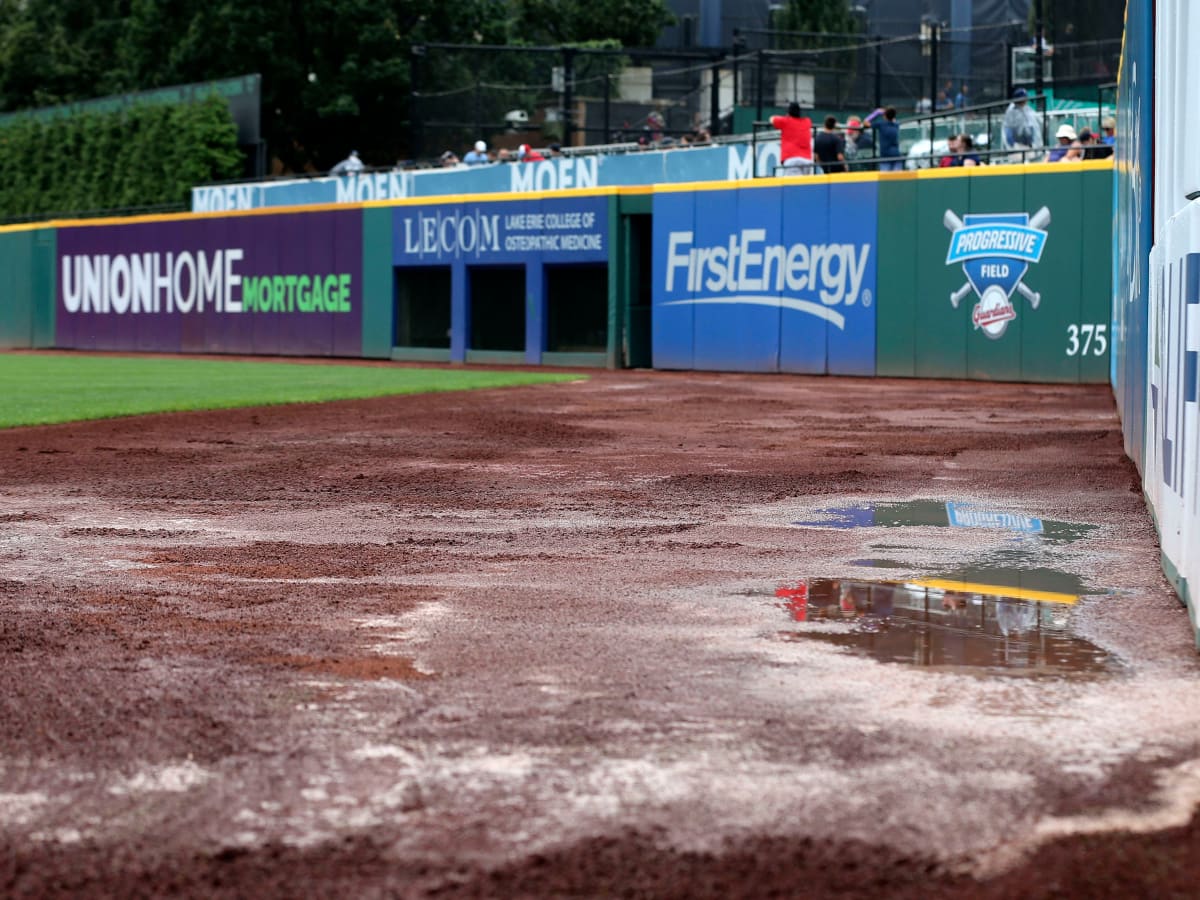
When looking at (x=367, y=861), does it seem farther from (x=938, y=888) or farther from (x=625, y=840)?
(x=938, y=888)

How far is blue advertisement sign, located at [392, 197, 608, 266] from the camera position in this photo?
29.2 metres

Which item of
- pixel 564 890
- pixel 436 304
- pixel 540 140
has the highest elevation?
pixel 540 140

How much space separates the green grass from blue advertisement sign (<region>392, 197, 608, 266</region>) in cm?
287

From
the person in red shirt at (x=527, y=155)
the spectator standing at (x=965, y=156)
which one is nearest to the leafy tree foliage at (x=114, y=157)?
the person in red shirt at (x=527, y=155)

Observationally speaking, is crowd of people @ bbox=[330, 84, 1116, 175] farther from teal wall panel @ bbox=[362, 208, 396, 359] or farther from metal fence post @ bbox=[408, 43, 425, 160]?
metal fence post @ bbox=[408, 43, 425, 160]

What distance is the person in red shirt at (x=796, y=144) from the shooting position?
26.1 meters

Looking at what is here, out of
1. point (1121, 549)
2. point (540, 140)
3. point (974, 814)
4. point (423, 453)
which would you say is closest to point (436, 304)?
point (540, 140)

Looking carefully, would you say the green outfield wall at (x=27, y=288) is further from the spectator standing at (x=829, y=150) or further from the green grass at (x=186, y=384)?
the spectator standing at (x=829, y=150)

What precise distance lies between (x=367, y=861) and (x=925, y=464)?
9259 millimetres

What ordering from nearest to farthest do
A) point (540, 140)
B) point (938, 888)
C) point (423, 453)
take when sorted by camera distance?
point (938, 888) < point (423, 453) < point (540, 140)

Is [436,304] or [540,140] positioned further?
[540,140]

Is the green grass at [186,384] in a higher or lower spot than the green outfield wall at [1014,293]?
lower

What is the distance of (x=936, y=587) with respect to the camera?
6.36 meters

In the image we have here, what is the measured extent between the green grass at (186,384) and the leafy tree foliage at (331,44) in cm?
2651
